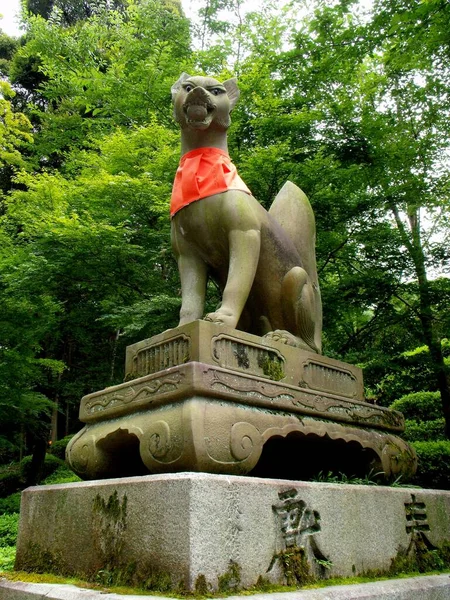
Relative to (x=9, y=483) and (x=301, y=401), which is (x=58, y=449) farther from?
(x=301, y=401)

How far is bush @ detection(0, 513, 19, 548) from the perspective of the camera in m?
7.15

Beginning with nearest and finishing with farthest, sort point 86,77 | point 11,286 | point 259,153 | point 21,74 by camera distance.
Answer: point 259,153 < point 11,286 < point 86,77 < point 21,74

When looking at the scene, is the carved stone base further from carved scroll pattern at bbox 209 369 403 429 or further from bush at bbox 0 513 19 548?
bush at bbox 0 513 19 548

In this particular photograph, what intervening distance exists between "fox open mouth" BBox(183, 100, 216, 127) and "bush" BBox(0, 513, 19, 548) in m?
5.77

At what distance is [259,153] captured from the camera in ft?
25.0

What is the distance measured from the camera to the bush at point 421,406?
1142 cm

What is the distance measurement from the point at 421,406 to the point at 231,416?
33.1ft

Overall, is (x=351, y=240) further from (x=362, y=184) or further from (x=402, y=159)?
(x=402, y=159)

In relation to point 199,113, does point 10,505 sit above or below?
below

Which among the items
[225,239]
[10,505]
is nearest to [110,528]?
[225,239]

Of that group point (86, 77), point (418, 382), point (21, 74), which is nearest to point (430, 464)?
point (418, 382)

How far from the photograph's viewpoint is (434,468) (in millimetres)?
8695

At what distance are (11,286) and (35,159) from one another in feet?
23.1

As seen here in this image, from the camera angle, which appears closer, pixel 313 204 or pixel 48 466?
pixel 313 204
